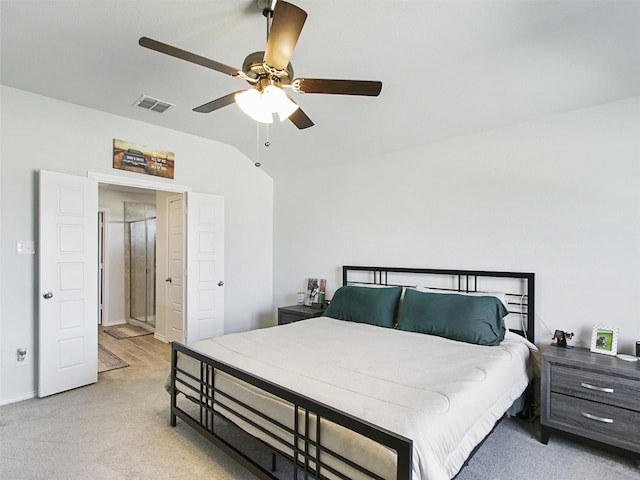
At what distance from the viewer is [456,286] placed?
354cm

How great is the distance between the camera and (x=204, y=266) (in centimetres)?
457

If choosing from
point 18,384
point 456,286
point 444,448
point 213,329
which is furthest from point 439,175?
point 18,384

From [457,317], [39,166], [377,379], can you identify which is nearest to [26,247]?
[39,166]

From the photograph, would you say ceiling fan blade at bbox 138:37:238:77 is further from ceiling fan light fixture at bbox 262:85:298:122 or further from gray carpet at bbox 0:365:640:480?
gray carpet at bbox 0:365:640:480

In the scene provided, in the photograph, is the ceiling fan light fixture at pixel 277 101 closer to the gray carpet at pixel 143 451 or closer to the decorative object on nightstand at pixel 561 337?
the gray carpet at pixel 143 451

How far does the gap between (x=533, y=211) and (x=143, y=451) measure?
3595 millimetres

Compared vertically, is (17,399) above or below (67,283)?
below

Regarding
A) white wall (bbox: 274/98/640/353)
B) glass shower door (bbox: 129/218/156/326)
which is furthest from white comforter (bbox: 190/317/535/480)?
glass shower door (bbox: 129/218/156/326)

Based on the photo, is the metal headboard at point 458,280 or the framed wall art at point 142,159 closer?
the metal headboard at point 458,280

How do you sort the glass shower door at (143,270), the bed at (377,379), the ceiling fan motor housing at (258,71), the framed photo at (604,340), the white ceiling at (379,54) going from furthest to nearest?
the glass shower door at (143,270)
the framed photo at (604,340)
the white ceiling at (379,54)
the ceiling fan motor housing at (258,71)
the bed at (377,379)

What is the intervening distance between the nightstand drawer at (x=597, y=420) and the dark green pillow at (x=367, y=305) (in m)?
1.46

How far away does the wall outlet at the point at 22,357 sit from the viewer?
126 inches

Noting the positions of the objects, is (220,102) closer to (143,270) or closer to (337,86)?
(337,86)

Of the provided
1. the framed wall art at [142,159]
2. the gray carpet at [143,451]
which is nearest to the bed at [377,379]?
the gray carpet at [143,451]
